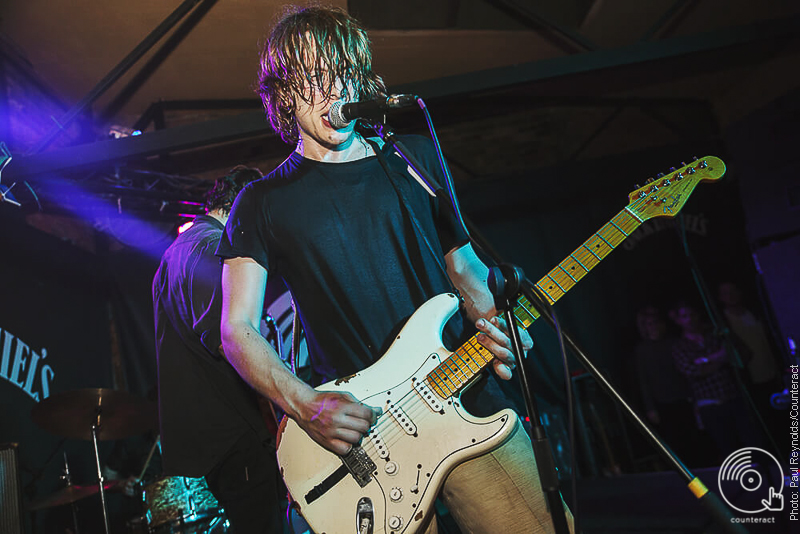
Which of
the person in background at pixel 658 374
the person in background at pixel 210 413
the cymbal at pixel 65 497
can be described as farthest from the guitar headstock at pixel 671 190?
the person in background at pixel 658 374

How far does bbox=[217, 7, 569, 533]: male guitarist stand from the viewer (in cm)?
171

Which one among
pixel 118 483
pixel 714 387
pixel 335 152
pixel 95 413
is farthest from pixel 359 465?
pixel 714 387

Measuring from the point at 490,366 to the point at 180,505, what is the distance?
286 cm

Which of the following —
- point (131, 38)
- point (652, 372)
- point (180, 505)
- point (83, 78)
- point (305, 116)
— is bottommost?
point (652, 372)

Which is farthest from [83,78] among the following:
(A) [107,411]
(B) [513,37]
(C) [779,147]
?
(C) [779,147]

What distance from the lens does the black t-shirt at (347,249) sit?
6.02ft

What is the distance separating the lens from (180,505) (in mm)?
3787

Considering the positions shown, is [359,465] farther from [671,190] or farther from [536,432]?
[671,190]

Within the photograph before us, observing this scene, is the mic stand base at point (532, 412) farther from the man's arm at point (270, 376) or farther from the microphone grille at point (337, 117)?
the microphone grille at point (337, 117)

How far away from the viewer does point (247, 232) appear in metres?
1.89

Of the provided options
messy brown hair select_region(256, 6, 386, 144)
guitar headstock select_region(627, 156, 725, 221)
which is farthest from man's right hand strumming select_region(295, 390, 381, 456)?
guitar headstock select_region(627, 156, 725, 221)

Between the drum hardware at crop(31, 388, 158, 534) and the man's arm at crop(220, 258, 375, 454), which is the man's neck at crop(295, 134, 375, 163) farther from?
the drum hardware at crop(31, 388, 158, 534)

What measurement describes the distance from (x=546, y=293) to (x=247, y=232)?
3.15ft

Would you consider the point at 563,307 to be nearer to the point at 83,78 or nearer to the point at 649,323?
the point at 649,323
